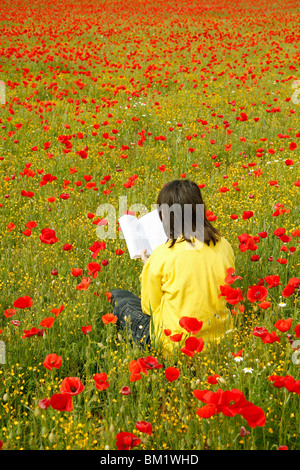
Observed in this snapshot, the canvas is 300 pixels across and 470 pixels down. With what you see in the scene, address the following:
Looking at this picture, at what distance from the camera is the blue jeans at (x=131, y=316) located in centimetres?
304

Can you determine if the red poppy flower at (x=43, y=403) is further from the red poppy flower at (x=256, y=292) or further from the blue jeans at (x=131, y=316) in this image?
the red poppy flower at (x=256, y=292)

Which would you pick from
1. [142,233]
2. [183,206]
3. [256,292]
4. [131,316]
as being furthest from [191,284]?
[142,233]

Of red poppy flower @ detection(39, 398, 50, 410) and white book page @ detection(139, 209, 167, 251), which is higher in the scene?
white book page @ detection(139, 209, 167, 251)

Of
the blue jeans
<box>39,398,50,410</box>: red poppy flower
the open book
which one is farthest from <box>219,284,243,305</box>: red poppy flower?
<box>39,398,50,410</box>: red poppy flower

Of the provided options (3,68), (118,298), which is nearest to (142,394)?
(118,298)

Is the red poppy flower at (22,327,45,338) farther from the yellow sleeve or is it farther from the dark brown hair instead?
the dark brown hair

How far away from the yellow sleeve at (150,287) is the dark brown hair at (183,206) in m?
0.25

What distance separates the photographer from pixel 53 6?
70.2 ft

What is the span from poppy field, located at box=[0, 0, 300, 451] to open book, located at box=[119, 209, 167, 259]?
31 centimetres

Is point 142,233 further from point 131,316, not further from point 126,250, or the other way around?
point 126,250

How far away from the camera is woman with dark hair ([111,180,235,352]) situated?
109 inches

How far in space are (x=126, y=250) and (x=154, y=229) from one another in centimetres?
108

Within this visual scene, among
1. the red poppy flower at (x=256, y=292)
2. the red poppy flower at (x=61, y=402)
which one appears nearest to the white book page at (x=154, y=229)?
the red poppy flower at (x=256, y=292)

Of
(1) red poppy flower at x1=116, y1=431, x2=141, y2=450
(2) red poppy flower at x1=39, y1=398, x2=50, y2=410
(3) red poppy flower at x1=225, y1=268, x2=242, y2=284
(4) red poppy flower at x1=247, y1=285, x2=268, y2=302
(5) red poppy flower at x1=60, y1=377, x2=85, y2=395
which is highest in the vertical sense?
(3) red poppy flower at x1=225, y1=268, x2=242, y2=284
